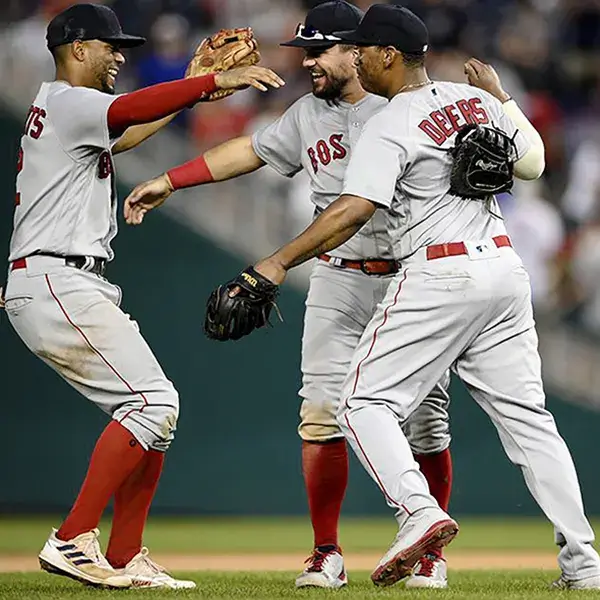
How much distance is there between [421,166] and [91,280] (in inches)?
49.3

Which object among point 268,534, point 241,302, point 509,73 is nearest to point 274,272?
point 241,302

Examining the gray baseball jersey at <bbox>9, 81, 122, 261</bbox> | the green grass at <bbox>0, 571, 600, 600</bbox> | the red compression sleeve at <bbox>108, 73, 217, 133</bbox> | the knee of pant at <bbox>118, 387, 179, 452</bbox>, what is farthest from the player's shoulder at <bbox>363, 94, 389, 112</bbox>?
the green grass at <bbox>0, 571, 600, 600</bbox>

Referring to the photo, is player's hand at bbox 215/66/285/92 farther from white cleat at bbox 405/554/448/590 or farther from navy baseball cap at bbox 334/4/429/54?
white cleat at bbox 405/554/448/590

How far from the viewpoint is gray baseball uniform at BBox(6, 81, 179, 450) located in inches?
196

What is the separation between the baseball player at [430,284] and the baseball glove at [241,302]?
50 mm

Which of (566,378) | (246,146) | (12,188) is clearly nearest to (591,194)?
(566,378)

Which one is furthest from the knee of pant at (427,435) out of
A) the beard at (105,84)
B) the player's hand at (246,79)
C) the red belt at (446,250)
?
the beard at (105,84)

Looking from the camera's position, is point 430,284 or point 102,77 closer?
point 430,284

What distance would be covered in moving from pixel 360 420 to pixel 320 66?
153 centimetres

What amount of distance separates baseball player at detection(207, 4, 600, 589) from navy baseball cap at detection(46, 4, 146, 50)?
85 centimetres

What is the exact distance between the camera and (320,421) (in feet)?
18.0

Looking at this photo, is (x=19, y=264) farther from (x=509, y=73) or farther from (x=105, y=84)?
(x=509, y=73)

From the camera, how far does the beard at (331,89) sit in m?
5.52

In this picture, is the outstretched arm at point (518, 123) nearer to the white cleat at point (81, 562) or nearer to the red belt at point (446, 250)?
the red belt at point (446, 250)
